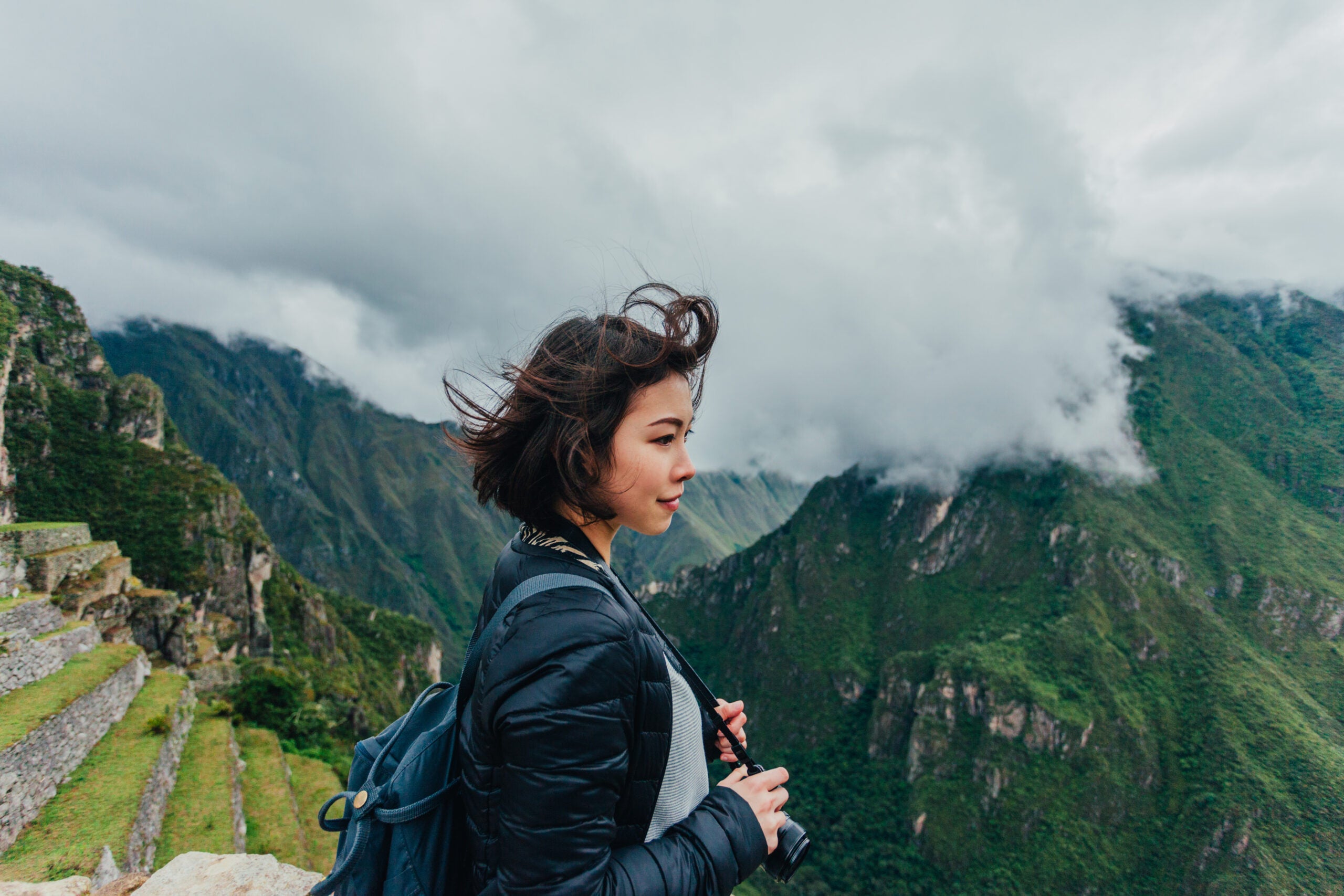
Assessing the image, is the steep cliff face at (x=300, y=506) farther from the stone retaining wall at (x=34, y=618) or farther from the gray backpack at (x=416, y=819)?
the gray backpack at (x=416, y=819)

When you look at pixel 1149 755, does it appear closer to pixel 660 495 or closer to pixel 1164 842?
pixel 1164 842

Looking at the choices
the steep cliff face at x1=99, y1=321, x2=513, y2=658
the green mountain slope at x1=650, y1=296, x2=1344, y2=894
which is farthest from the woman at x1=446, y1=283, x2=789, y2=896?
the steep cliff face at x1=99, y1=321, x2=513, y2=658

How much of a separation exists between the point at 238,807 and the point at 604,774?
15726 millimetres

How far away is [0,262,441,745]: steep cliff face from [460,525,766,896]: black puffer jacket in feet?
97.1

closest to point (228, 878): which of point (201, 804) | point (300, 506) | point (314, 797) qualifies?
point (201, 804)

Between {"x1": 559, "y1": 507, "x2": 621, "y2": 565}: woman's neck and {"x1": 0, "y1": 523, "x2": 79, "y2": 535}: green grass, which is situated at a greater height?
{"x1": 559, "y1": 507, "x2": 621, "y2": 565}: woman's neck

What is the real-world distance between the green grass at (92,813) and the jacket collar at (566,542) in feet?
34.5

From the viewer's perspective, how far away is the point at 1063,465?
111m

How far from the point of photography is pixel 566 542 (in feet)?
6.60

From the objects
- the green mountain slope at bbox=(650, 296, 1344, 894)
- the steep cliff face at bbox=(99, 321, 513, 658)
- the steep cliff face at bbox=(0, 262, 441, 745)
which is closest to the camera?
the steep cliff face at bbox=(0, 262, 441, 745)

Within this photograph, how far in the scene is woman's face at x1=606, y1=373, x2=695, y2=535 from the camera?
2082mm

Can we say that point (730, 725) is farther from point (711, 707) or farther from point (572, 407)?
point (572, 407)

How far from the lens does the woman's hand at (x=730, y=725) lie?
7.45ft

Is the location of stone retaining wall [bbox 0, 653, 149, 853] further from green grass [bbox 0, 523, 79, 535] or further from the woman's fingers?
the woman's fingers
